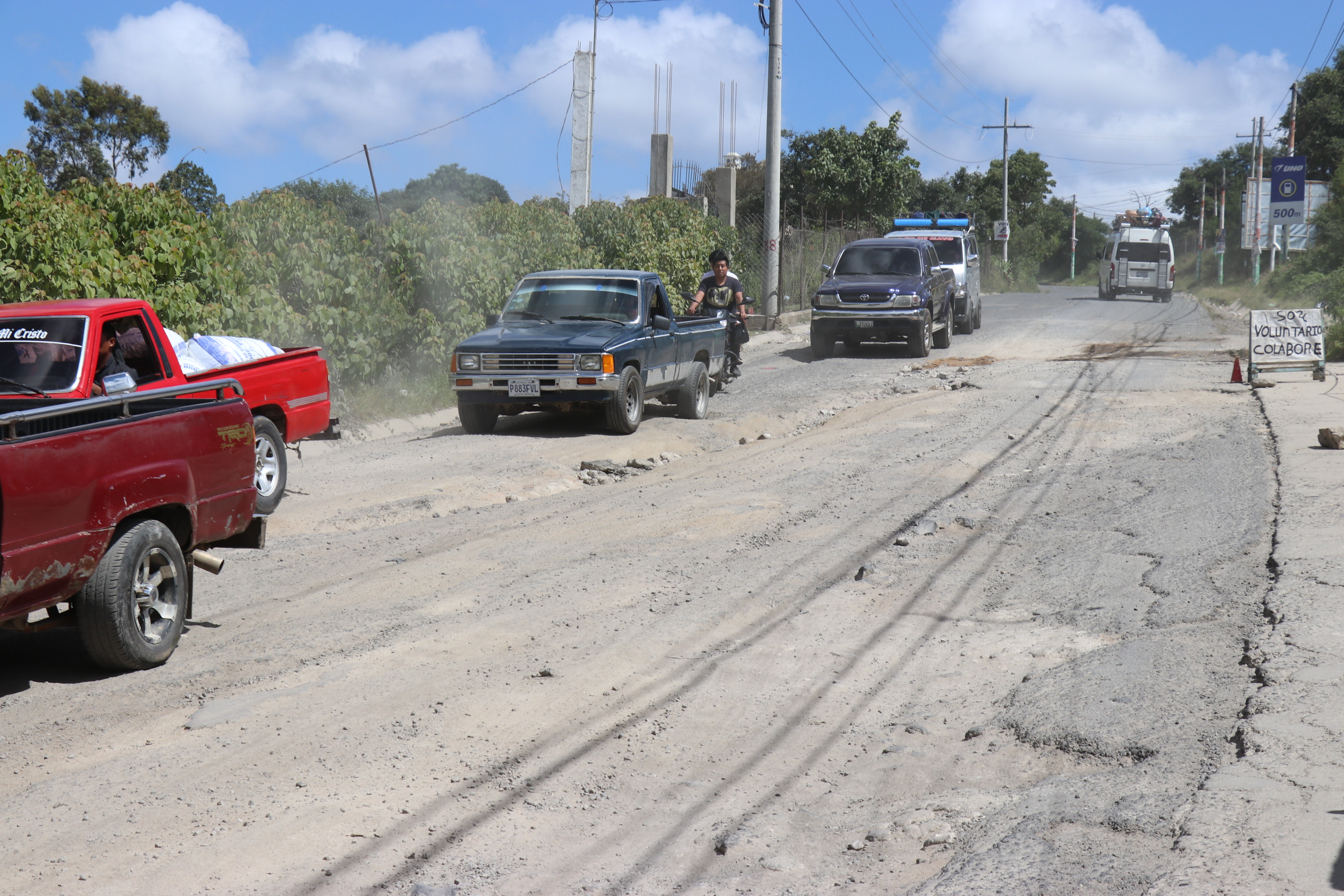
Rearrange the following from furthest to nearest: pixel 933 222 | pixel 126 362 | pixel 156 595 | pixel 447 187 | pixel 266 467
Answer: pixel 447 187 < pixel 933 222 < pixel 266 467 < pixel 126 362 < pixel 156 595

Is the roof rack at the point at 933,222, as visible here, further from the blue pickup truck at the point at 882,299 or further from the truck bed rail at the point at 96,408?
the truck bed rail at the point at 96,408

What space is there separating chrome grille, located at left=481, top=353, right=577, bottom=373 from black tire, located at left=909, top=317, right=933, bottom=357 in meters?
9.94

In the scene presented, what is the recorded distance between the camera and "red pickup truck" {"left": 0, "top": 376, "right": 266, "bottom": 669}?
4633 millimetres

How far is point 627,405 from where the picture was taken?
1247 cm

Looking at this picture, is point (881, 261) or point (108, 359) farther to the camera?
point (881, 261)

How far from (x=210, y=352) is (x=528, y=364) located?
142 inches

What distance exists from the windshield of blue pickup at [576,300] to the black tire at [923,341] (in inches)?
334

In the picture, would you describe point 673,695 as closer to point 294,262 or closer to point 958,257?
point 294,262

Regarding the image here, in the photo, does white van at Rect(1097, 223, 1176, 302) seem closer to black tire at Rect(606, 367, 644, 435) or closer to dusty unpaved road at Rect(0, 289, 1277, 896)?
black tire at Rect(606, 367, 644, 435)

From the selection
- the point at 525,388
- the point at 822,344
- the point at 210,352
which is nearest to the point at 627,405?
the point at 525,388

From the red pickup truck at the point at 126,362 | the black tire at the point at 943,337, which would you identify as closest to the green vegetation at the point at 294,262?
the red pickup truck at the point at 126,362

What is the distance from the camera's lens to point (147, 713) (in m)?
4.89

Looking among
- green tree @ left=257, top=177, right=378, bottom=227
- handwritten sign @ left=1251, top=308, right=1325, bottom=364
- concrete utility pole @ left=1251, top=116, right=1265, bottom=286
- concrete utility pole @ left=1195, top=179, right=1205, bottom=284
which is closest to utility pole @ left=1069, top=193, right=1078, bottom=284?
concrete utility pole @ left=1195, top=179, right=1205, bottom=284

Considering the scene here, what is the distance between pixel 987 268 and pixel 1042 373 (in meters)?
41.1
